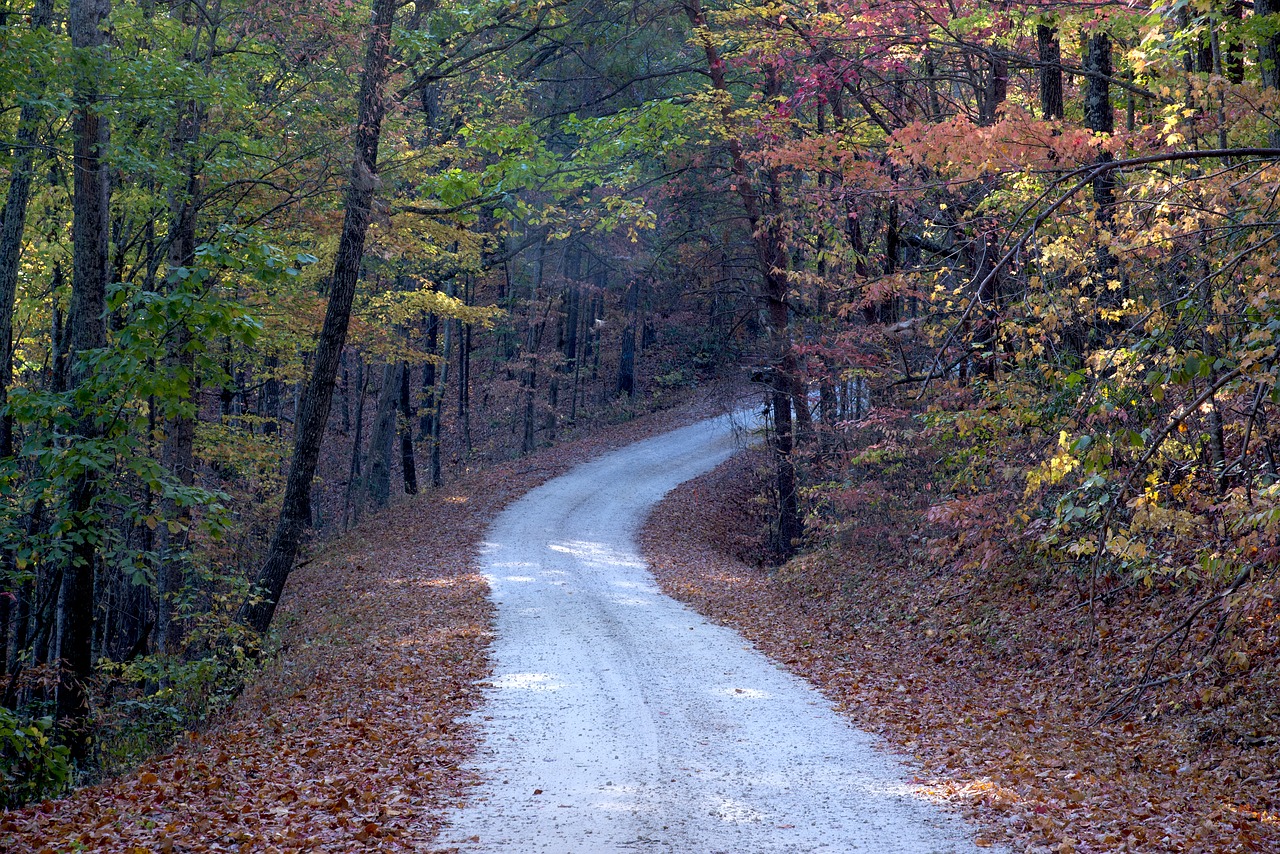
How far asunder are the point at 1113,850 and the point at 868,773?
2.01 metres

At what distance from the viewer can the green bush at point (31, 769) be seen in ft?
21.3

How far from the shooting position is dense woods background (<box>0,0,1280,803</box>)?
6906mm

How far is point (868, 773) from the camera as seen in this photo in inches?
269

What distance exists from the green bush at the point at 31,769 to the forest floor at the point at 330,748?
35 centimetres

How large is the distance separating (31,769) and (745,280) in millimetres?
14285

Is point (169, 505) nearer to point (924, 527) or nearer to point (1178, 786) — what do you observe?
point (924, 527)

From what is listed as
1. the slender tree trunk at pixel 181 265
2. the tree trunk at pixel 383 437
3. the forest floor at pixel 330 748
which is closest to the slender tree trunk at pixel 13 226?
the slender tree trunk at pixel 181 265

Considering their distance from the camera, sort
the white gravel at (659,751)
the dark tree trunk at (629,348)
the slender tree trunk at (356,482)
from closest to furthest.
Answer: the white gravel at (659,751) → the slender tree trunk at (356,482) → the dark tree trunk at (629,348)

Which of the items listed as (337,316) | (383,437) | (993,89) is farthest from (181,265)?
(383,437)

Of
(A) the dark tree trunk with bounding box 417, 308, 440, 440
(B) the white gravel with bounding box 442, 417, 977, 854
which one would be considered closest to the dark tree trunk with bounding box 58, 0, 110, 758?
(B) the white gravel with bounding box 442, 417, 977, 854

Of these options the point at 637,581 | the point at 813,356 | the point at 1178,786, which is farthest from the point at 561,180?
the point at 1178,786

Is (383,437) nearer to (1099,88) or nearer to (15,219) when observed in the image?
(15,219)

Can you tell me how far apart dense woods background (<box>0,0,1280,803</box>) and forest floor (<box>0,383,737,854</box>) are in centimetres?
96

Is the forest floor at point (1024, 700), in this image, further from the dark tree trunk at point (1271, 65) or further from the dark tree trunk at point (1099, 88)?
the dark tree trunk at point (1099, 88)
